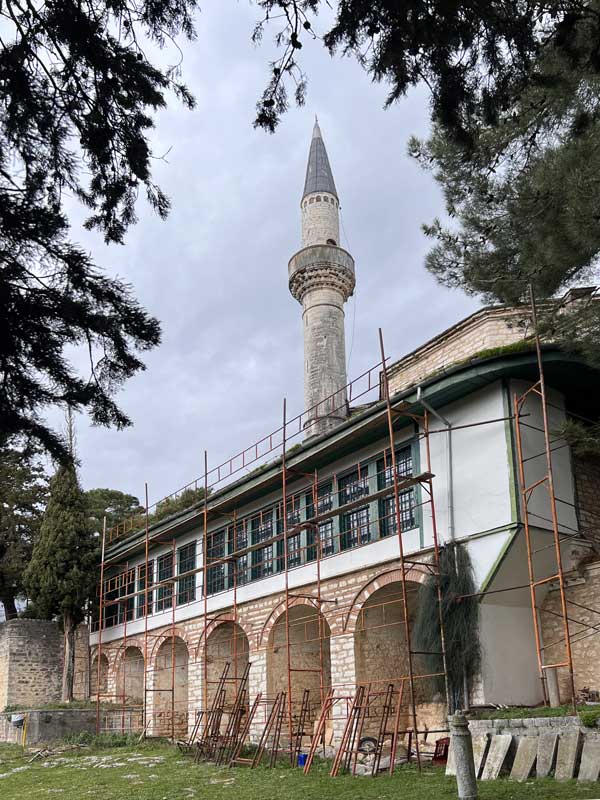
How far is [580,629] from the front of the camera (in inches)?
524

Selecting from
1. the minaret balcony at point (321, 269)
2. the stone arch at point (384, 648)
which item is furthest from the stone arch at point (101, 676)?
the minaret balcony at point (321, 269)

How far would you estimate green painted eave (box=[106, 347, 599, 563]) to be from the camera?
13.7 metres

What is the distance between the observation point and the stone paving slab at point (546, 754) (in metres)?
9.56

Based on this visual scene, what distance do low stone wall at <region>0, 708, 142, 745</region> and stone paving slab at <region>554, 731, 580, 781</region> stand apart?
1555 centimetres

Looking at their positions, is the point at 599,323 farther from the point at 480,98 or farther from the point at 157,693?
the point at 157,693

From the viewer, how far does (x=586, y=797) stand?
8.12 m

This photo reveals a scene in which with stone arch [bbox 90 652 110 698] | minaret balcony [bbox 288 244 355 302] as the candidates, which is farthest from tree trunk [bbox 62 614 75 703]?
minaret balcony [bbox 288 244 355 302]

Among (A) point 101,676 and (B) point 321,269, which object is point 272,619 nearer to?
(A) point 101,676

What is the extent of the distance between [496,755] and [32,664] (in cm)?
2118

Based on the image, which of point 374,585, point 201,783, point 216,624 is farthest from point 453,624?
point 216,624

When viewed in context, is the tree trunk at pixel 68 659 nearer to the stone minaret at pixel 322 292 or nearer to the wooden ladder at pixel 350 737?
the stone minaret at pixel 322 292

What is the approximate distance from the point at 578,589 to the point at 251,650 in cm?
814

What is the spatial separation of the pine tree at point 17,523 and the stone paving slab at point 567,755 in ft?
79.4

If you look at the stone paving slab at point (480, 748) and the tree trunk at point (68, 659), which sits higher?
the tree trunk at point (68, 659)
